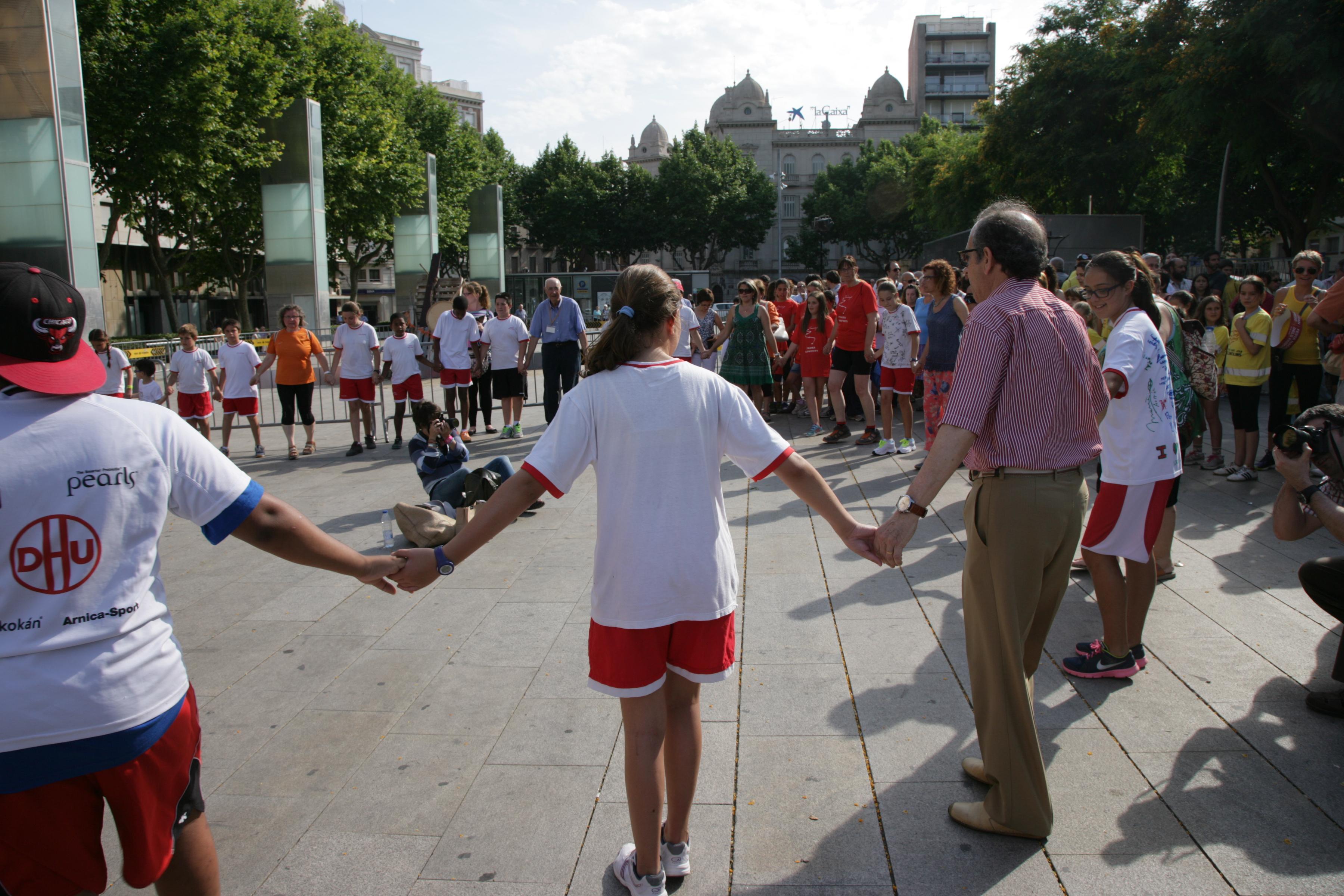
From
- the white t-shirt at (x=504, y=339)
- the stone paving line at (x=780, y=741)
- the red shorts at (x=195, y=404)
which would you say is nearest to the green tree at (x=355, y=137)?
the red shorts at (x=195, y=404)

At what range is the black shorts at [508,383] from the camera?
11266 mm

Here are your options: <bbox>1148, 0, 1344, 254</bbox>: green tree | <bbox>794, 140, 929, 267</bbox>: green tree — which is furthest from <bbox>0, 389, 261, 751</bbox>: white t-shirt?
<bbox>794, 140, 929, 267</bbox>: green tree

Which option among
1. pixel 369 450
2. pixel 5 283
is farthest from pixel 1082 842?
pixel 369 450

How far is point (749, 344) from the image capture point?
11305 mm

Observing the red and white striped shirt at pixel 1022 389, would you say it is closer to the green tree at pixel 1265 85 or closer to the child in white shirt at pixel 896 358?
the child in white shirt at pixel 896 358

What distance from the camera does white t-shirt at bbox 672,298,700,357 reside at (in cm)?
1060

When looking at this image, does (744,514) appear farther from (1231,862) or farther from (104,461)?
(104,461)

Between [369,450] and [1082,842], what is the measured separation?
390 inches

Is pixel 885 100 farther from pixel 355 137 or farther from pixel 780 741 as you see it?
pixel 780 741

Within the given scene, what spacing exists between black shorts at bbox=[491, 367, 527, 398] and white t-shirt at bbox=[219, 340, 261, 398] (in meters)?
2.81

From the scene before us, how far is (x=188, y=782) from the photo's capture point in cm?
205

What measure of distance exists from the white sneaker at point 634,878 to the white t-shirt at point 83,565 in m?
1.33

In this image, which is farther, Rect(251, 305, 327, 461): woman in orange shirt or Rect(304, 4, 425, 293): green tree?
Rect(304, 4, 425, 293): green tree

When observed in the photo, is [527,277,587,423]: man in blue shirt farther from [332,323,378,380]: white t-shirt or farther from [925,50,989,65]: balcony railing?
[925,50,989,65]: balcony railing
